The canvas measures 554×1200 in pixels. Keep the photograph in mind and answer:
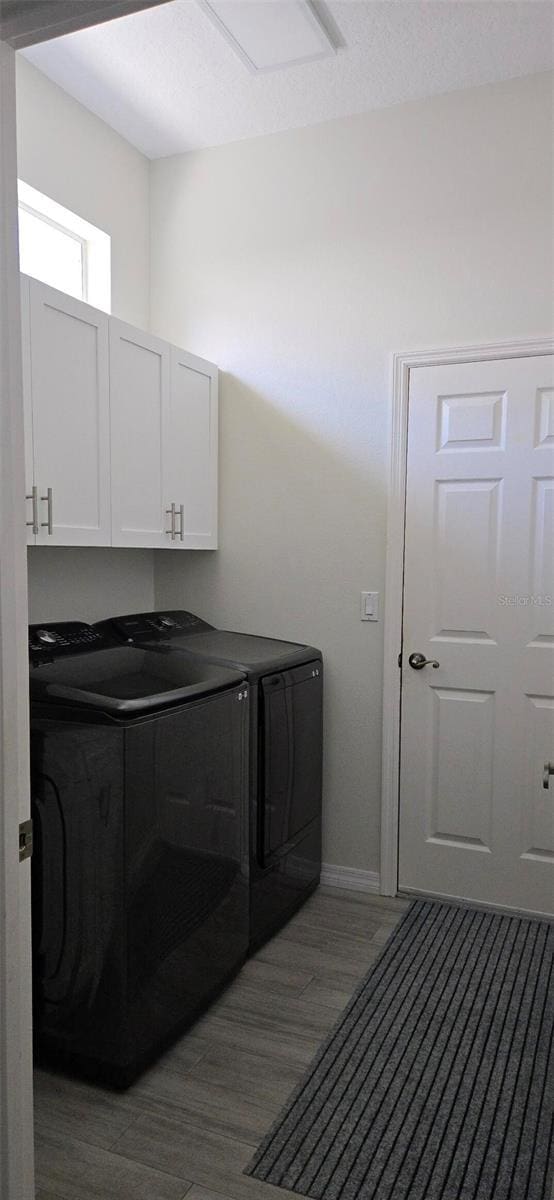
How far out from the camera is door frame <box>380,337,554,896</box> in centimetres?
290

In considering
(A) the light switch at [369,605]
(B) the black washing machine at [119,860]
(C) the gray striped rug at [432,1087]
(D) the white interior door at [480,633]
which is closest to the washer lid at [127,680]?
(B) the black washing machine at [119,860]

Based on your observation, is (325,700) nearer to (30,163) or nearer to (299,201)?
(299,201)

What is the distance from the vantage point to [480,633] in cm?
289

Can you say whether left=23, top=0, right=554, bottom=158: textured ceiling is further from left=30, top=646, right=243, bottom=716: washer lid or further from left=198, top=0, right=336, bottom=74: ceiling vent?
left=30, top=646, right=243, bottom=716: washer lid

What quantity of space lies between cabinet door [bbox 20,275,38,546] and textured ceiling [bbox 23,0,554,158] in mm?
1014

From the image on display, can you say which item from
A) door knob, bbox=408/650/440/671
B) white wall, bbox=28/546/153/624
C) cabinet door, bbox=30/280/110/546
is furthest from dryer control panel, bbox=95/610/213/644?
door knob, bbox=408/650/440/671

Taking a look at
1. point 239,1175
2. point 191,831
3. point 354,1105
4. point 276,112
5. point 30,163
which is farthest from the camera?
point 276,112

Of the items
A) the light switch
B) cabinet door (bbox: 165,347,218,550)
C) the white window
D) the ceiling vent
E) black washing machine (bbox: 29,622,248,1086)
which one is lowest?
black washing machine (bbox: 29,622,248,1086)

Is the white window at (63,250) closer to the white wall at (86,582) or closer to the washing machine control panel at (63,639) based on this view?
the white wall at (86,582)

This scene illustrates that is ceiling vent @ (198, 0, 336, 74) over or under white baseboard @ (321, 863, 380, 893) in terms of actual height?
over

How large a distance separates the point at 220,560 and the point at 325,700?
73cm

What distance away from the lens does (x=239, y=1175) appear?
1.69 metres

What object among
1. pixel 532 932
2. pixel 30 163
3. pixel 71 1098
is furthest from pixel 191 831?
pixel 30 163

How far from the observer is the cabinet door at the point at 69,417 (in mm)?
2186
